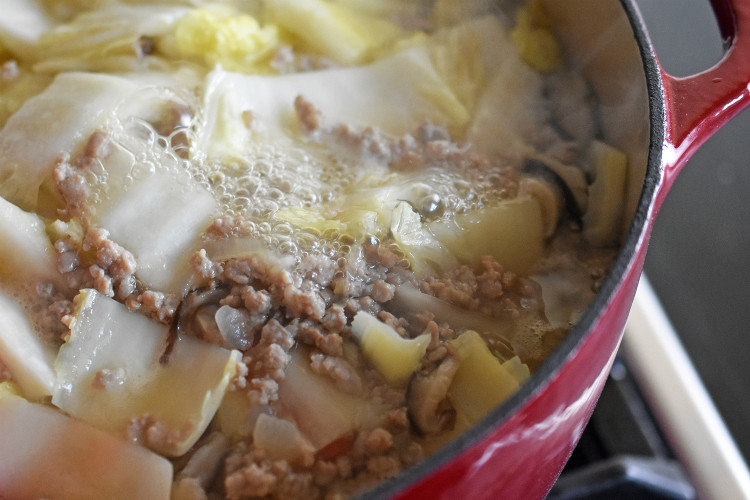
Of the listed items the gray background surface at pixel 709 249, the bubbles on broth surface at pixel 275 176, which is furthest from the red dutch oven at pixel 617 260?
the gray background surface at pixel 709 249

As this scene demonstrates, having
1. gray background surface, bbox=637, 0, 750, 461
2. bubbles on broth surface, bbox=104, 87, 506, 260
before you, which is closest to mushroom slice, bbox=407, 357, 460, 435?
bubbles on broth surface, bbox=104, 87, 506, 260

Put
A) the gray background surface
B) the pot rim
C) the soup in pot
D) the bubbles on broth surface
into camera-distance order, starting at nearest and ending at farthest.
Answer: the pot rim < the soup in pot < the bubbles on broth surface < the gray background surface

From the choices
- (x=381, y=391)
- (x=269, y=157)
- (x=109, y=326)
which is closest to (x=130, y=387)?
(x=109, y=326)

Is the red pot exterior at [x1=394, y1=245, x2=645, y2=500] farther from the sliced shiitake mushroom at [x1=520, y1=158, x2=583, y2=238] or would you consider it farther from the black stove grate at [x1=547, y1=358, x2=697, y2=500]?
the black stove grate at [x1=547, y1=358, x2=697, y2=500]

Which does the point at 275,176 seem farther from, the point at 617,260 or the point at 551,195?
the point at 617,260

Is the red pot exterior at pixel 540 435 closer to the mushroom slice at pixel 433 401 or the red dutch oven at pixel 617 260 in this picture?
the red dutch oven at pixel 617 260

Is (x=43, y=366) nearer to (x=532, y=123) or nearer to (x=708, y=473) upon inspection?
(x=532, y=123)

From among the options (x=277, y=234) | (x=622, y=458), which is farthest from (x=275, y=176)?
(x=622, y=458)
